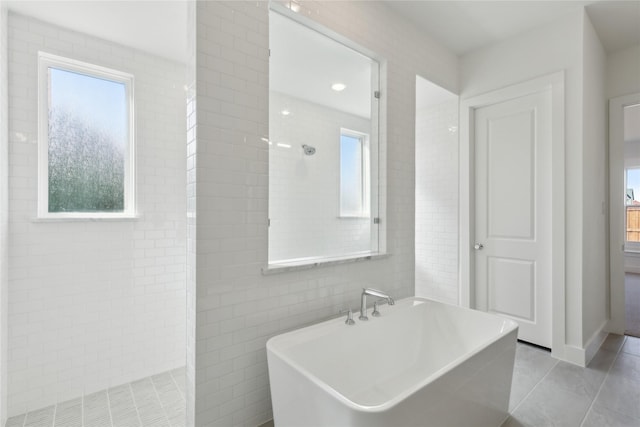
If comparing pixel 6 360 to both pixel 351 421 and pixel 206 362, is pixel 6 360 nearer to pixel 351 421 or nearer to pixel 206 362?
pixel 206 362

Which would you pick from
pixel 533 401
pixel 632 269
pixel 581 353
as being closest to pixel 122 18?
pixel 533 401

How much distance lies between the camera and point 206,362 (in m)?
1.64

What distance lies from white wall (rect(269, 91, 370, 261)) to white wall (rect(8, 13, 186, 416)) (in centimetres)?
117

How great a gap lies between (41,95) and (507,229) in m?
4.07

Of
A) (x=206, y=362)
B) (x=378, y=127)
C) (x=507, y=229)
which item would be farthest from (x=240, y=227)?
(x=507, y=229)

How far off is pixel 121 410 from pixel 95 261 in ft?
3.60

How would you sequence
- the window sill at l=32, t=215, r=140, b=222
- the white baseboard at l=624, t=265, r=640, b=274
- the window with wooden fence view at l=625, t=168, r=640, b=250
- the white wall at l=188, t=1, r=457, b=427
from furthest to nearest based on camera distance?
1. the window with wooden fence view at l=625, t=168, r=640, b=250
2. the white baseboard at l=624, t=265, r=640, b=274
3. the window sill at l=32, t=215, r=140, b=222
4. the white wall at l=188, t=1, r=457, b=427

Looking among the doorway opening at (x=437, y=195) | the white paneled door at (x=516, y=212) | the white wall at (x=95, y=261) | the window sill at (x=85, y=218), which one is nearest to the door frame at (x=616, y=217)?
the white paneled door at (x=516, y=212)

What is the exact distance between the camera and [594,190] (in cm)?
291

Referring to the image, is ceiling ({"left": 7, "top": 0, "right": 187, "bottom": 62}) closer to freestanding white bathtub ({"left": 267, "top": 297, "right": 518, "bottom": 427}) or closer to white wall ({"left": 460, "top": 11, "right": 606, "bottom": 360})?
freestanding white bathtub ({"left": 267, "top": 297, "right": 518, "bottom": 427})

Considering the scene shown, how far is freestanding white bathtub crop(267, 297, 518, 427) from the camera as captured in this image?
1.27 m

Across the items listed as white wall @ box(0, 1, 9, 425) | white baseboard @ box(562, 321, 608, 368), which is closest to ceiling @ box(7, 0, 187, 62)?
white wall @ box(0, 1, 9, 425)

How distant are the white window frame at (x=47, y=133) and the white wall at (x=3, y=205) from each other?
19 centimetres

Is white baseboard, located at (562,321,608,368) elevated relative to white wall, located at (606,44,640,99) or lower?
lower
